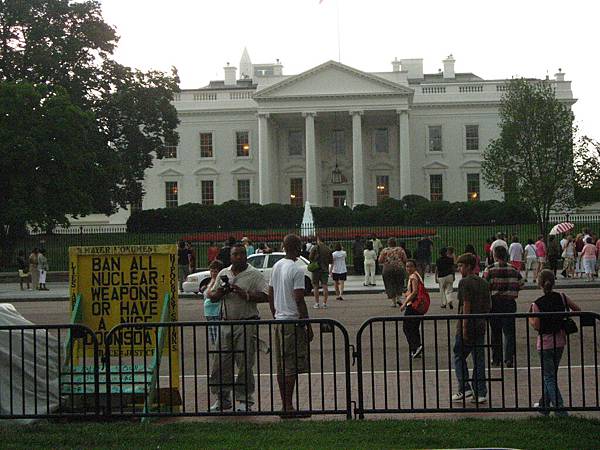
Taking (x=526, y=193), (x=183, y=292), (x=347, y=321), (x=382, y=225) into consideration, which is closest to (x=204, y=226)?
(x=382, y=225)

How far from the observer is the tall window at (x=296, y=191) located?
7425 cm

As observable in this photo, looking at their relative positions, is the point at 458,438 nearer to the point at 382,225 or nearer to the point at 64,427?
the point at 64,427

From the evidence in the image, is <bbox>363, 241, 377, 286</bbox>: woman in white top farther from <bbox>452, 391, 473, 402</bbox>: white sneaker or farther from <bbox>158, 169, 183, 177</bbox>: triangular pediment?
<bbox>158, 169, 183, 177</bbox>: triangular pediment

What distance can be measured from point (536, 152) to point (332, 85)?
32817 mm

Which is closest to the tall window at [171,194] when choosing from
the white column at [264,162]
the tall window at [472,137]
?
the white column at [264,162]

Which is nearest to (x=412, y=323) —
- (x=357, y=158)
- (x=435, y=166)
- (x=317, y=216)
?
(x=317, y=216)

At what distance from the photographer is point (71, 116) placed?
120 feet

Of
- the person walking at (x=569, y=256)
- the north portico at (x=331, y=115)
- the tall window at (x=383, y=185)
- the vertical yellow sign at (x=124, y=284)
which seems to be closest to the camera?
the vertical yellow sign at (x=124, y=284)

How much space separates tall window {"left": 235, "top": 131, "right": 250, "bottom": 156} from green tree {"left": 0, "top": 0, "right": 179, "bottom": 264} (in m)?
21.1

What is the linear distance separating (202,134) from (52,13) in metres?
30.3

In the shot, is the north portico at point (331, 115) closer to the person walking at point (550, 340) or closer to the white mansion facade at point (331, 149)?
the white mansion facade at point (331, 149)

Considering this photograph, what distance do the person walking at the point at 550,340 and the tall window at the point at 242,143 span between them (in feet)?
219

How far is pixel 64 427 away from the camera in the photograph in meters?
8.41

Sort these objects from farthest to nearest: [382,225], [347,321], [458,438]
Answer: [382,225]
[347,321]
[458,438]
